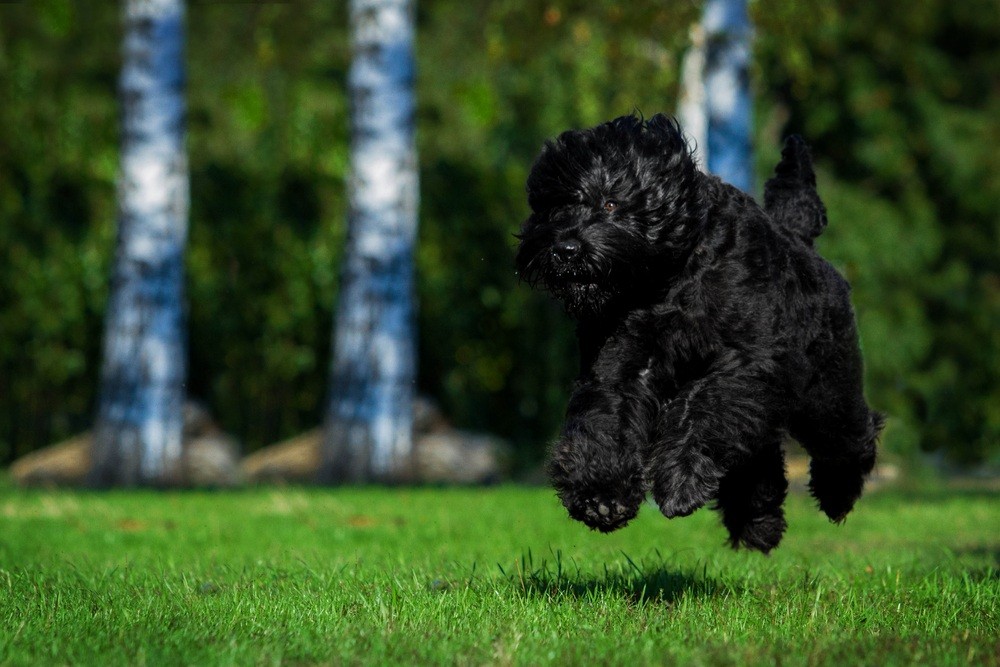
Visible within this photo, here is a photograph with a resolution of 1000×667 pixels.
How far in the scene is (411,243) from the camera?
12.2 meters

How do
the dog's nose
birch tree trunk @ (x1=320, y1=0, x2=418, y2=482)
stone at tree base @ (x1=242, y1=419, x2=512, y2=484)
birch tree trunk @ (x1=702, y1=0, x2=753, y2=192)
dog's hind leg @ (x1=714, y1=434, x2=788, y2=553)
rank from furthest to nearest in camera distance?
stone at tree base @ (x1=242, y1=419, x2=512, y2=484) < birch tree trunk @ (x1=320, y1=0, x2=418, y2=482) < birch tree trunk @ (x1=702, y1=0, x2=753, y2=192) < dog's hind leg @ (x1=714, y1=434, x2=788, y2=553) < the dog's nose

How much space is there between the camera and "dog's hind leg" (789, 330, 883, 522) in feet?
16.9

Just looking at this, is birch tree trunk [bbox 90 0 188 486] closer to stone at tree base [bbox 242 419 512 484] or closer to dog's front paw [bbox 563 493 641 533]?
stone at tree base [bbox 242 419 512 484]

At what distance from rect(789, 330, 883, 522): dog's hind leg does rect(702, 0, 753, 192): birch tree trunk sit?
4.42 m

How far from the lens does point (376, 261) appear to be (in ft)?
39.6

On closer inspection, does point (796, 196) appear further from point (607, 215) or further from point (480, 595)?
point (480, 595)

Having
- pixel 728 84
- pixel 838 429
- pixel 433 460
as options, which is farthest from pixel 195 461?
pixel 838 429

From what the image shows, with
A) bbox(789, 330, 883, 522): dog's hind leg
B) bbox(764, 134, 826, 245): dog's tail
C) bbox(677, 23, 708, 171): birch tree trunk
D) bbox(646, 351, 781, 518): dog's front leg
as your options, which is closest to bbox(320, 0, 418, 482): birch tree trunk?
bbox(677, 23, 708, 171): birch tree trunk

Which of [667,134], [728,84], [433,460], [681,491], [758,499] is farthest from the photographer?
[433,460]

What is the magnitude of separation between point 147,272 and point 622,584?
7554mm

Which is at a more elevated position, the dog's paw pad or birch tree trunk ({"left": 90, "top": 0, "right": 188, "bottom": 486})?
birch tree trunk ({"left": 90, "top": 0, "right": 188, "bottom": 486})

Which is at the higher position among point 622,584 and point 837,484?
point 837,484

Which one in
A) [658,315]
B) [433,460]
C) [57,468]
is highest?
[658,315]

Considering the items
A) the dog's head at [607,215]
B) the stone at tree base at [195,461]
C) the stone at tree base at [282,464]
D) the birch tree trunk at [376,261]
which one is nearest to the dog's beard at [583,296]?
the dog's head at [607,215]
